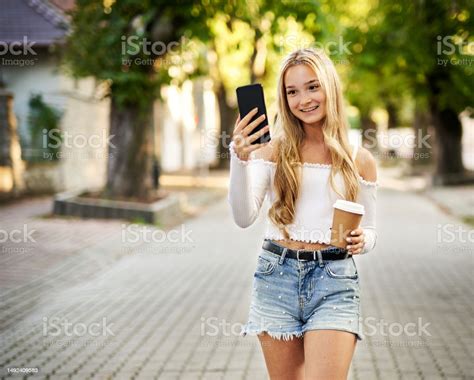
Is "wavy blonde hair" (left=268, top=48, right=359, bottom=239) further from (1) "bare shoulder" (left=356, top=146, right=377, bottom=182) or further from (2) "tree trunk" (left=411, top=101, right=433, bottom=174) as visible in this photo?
(2) "tree trunk" (left=411, top=101, right=433, bottom=174)

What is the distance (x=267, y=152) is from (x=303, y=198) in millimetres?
270

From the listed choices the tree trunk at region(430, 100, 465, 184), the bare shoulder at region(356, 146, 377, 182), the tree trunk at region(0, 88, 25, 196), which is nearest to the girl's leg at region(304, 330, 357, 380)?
the bare shoulder at region(356, 146, 377, 182)

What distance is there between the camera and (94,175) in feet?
80.1

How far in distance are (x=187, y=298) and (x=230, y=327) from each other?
4.74ft

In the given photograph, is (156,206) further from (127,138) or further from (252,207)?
(252,207)

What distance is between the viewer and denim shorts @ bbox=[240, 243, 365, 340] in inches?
118

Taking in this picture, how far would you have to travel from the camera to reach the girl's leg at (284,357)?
9.89 feet

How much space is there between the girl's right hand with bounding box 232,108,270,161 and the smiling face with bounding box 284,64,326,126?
0.30 m

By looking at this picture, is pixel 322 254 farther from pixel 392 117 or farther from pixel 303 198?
pixel 392 117

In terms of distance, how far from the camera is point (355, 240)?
2.96 m

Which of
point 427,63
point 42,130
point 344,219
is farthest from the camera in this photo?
point 427,63

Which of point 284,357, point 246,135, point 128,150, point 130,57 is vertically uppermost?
point 130,57

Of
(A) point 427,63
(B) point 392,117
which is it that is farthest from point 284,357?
(B) point 392,117

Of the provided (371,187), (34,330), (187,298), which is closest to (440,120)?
(187,298)
